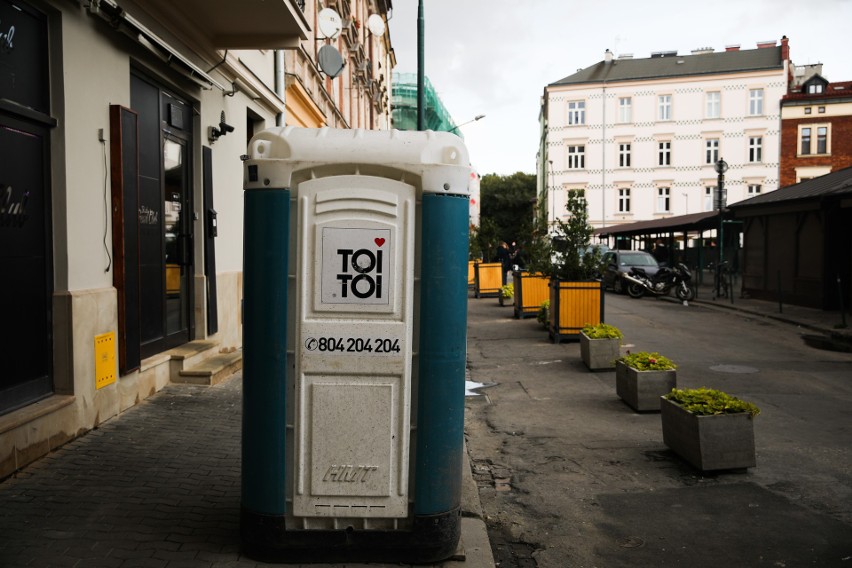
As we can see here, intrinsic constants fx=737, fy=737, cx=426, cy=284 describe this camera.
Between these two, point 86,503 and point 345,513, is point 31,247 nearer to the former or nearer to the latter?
point 86,503

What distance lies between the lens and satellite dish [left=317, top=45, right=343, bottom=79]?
13.5 metres

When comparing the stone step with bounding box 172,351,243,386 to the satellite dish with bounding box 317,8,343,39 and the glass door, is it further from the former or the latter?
the satellite dish with bounding box 317,8,343,39

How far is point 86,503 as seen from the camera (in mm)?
4504

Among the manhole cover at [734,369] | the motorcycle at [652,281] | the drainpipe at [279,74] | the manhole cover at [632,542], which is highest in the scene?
the drainpipe at [279,74]

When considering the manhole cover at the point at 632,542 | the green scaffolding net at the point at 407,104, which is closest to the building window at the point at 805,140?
the green scaffolding net at the point at 407,104

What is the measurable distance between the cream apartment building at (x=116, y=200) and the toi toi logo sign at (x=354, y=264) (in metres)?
2.81

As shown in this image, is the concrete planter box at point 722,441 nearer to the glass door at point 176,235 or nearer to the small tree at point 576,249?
the glass door at point 176,235

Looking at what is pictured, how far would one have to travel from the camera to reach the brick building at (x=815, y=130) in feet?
161

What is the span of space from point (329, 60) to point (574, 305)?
6303 millimetres

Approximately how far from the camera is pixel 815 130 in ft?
168

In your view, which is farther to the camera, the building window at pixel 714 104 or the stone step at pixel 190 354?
the building window at pixel 714 104

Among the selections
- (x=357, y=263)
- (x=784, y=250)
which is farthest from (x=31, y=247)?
(x=784, y=250)

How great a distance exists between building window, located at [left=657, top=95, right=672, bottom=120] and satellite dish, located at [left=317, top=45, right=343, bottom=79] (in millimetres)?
46044

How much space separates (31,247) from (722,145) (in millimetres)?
55055
